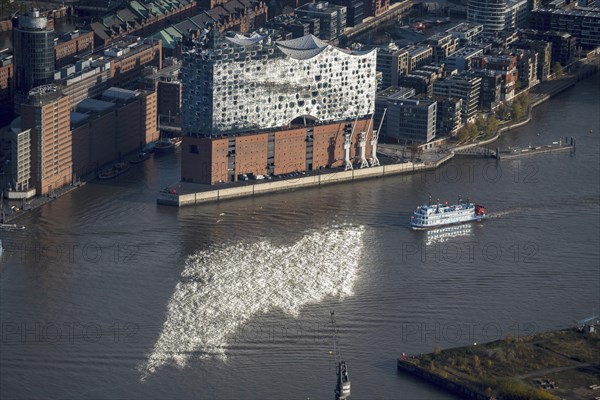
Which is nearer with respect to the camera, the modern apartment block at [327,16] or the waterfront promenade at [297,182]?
the waterfront promenade at [297,182]

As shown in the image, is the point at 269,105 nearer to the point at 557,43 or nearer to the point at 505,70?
the point at 505,70

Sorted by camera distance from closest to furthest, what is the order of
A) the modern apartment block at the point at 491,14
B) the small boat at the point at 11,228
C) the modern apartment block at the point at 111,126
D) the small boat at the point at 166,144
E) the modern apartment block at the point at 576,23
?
the small boat at the point at 11,228 → the modern apartment block at the point at 111,126 → the small boat at the point at 166,144 → the modern apartment block at the point at 491,14 → the modern apartment block at the point at 576,23

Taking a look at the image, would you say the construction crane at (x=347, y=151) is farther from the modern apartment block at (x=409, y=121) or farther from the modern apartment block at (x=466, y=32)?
the modern apartment block at (x=466, y=32)

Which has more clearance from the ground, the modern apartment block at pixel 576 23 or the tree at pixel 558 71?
the modern apartment block at pixel 576 23

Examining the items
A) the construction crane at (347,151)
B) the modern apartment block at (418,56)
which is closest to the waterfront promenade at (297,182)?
the construction crane at (347,151)

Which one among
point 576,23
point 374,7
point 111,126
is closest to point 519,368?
point 111,126

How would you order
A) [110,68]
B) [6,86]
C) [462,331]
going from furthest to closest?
[110,68], [6,86], [462,331]

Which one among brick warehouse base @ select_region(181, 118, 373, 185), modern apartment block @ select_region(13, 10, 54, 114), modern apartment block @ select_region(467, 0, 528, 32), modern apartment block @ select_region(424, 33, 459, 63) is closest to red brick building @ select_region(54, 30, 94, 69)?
modern apartment block @ select_region(13, 10, 54, 114)
